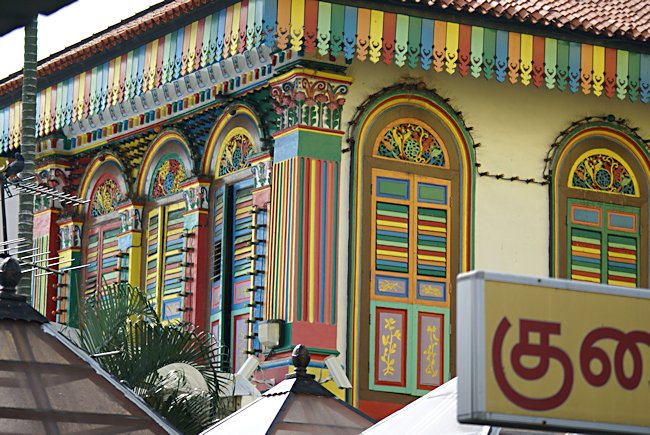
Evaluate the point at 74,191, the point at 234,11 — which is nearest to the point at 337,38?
the point at 234,11

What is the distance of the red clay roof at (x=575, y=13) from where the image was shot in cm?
1761

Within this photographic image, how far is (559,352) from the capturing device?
4.86 meters

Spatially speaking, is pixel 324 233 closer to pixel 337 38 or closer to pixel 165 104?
pixel 337 38

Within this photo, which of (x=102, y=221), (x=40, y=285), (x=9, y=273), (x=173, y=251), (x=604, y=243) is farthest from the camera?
(x=40, y=285)

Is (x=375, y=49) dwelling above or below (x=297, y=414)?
above

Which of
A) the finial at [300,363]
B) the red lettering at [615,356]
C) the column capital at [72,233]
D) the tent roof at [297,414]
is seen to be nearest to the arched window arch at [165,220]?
the column capital at [72,233]

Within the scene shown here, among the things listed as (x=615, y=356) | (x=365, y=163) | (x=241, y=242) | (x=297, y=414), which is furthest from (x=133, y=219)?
(x=615, y=356)

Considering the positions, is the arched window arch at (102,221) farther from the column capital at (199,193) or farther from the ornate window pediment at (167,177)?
the column capital at (199,193)

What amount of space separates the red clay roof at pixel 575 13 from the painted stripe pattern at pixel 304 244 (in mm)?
1951

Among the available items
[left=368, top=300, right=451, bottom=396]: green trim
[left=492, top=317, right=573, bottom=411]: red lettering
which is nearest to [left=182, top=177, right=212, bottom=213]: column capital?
[left=368, top=300, right=451, bottom=396]: green trim

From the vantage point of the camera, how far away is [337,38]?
1688cm

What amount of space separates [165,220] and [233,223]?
5.37 feet

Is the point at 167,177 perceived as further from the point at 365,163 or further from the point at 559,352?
the point at 559,352

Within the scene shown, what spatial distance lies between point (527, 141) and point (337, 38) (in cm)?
294
